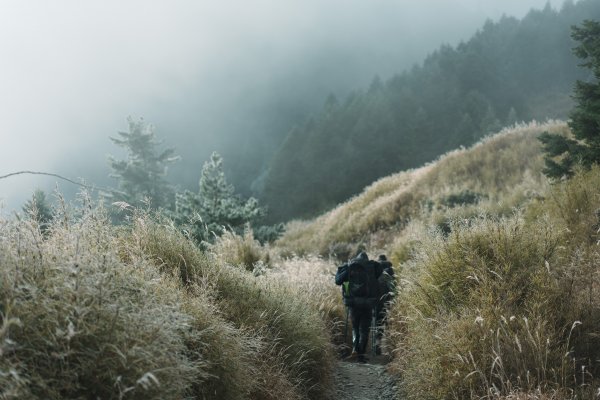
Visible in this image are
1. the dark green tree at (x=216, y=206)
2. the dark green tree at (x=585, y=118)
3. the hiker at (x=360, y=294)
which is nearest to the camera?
the hiker at (x=360, y=294)

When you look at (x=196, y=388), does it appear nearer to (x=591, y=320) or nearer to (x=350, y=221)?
(x=591, y=320)

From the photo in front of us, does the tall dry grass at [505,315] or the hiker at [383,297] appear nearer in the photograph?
the tall dry grass at [505,315]

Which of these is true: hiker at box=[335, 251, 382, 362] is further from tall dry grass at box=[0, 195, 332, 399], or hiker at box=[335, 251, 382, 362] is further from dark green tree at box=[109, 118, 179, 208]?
dark green tree at box=[109, 118, 179, 208]

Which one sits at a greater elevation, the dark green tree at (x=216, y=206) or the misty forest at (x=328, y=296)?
the dark green tree at (x=216, y=206)

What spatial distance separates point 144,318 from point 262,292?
3403 millimetres

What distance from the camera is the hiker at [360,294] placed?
27.5 ft

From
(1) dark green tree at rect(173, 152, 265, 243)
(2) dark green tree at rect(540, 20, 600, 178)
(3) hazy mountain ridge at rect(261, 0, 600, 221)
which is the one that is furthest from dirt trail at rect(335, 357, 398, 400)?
(3) hazy mountain ridge at rect(261, 0, 600, 221)

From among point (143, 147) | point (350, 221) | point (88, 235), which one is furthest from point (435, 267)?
point (143, 147)

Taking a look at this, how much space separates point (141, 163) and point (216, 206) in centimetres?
2345

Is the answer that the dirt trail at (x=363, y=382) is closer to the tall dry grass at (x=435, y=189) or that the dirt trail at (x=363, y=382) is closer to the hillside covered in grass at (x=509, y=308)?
the hillside covered in grass at (x=509, y=308)

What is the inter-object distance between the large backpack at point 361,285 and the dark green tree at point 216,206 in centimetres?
797

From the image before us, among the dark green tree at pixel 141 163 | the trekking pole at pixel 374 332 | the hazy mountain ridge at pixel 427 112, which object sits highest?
the hazy mountain ridge at pixel 427 112

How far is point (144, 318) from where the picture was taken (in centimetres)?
309

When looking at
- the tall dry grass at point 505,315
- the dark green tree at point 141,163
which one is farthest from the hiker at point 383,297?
the dark green tree at point 141,163
